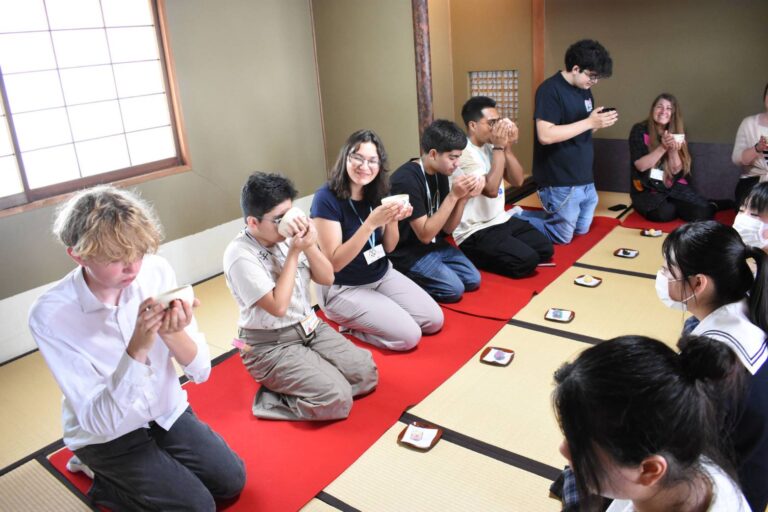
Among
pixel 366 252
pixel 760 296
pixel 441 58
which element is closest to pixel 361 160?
pixel 366 252

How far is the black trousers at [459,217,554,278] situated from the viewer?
13.5 ft

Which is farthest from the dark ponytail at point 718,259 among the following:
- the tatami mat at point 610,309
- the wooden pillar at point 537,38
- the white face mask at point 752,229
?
the wooden pillar at point 537,38

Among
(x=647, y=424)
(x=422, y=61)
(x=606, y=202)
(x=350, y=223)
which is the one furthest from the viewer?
(x=606, y=202)

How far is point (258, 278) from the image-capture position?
8.52 ft

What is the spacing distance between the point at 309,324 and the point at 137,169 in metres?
2.17

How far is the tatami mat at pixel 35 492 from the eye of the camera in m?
2.35

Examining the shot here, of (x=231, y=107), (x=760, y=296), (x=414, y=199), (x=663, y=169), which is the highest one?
(x=231, y=107)

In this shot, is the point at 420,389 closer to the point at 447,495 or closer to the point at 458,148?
the point at 447,495

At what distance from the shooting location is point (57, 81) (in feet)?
12.6

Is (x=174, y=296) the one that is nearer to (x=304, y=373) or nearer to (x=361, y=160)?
(x=304, y=373)

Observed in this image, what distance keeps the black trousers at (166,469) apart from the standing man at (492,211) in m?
2.35

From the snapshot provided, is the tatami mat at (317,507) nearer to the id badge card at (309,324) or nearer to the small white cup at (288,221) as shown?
→ the id badge card at (309,324)

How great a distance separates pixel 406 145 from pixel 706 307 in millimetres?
3619

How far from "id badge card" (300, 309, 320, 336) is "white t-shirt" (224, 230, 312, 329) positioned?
0.02m
